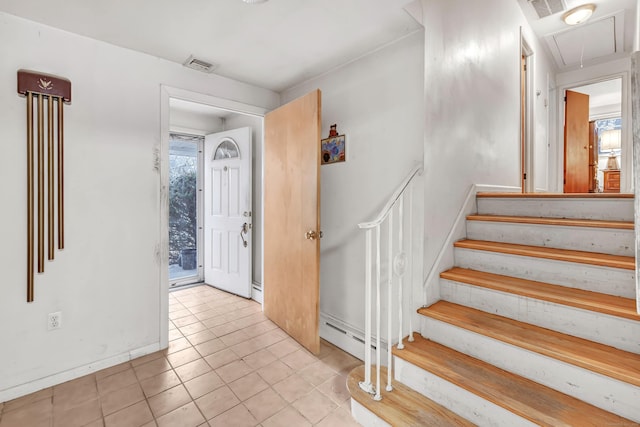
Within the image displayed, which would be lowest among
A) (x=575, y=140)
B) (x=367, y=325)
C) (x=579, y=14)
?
(x=367, y=325)

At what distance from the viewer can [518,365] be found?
1.36 meters

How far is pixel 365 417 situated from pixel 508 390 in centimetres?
72

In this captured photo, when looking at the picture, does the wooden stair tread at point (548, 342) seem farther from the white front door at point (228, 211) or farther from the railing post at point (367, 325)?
the white front door at point (228, 211)

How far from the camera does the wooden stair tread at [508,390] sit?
1096 mm

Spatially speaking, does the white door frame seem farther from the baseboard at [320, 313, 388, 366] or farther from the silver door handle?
the silver door handle

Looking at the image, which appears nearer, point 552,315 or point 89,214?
point 552,315

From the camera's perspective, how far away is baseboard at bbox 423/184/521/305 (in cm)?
179

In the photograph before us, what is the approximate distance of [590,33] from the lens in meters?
3.26

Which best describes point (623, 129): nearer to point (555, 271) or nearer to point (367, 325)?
point (555, 271)

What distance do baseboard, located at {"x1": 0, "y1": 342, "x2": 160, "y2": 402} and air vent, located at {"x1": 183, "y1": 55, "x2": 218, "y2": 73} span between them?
2372 millimetres

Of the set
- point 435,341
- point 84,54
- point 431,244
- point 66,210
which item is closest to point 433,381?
point 435,341

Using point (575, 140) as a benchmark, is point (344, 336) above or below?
below

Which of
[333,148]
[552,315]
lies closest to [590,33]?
[333,148]

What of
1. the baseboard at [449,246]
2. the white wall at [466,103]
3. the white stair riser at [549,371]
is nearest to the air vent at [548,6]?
the white wall at [466,103]
